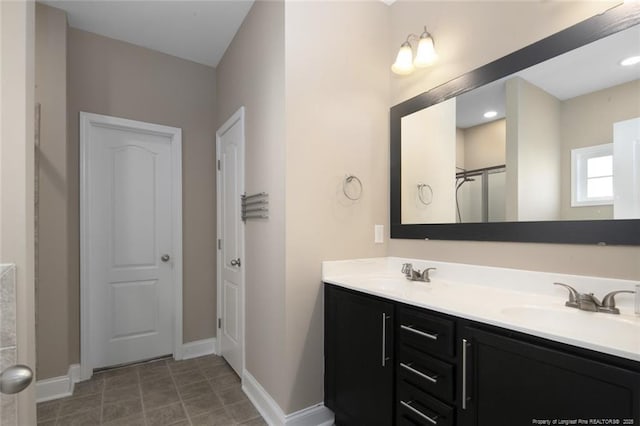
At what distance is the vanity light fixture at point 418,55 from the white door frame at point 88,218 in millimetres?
2184

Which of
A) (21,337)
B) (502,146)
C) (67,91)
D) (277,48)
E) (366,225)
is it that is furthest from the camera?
(67,91)

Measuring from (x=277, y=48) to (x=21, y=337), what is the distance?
1.86 m

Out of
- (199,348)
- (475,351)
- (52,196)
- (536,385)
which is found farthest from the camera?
(199,348)

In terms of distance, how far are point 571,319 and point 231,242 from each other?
238 centimetres

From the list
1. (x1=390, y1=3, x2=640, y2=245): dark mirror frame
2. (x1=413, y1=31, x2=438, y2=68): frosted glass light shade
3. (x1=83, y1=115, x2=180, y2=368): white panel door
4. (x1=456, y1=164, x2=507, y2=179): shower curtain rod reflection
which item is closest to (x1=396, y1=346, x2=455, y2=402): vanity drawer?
(x1=390, y1=3, x2=640, y2=245): dark mirror frame

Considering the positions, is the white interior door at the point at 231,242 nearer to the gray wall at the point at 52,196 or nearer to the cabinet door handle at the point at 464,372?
the gray wall at the point at 52,196

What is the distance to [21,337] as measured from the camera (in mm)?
798

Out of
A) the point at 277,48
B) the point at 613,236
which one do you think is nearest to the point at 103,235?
the point at 277,48

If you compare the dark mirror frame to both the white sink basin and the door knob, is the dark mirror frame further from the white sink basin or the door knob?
the door knob

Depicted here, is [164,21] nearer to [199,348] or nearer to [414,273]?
[414,273]

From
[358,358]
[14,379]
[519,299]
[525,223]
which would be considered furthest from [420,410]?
[14,379]

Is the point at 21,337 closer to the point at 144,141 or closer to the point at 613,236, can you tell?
the point at 613,236

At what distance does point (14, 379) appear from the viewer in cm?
59

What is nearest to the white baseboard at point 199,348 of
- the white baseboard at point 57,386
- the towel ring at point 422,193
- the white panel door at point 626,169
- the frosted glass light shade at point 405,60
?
the white baseboard at point 57,386
